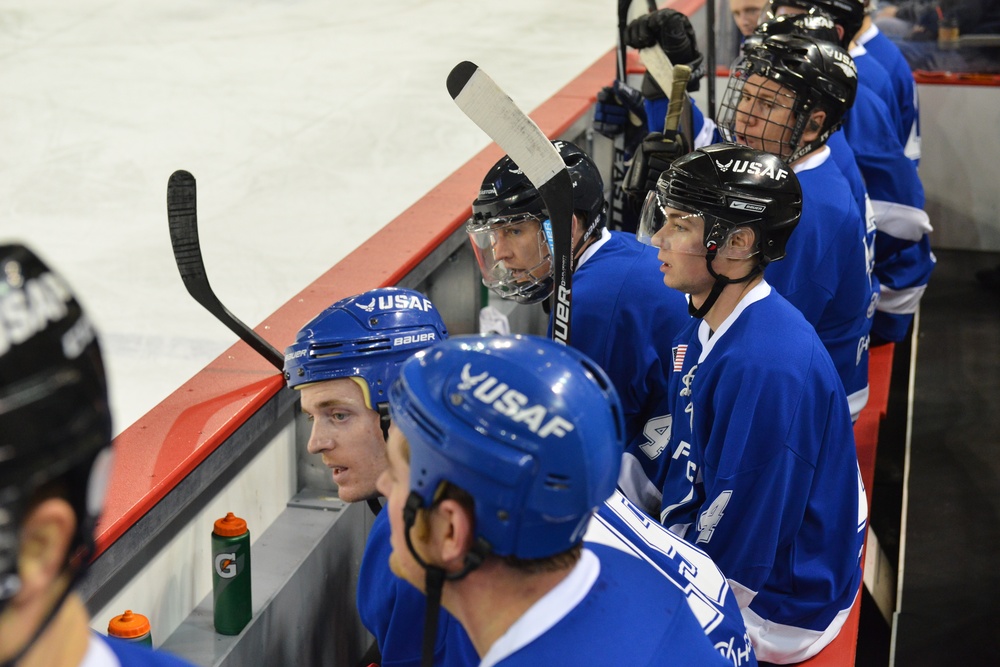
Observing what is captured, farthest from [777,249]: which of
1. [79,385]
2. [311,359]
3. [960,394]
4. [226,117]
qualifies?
[226,117]

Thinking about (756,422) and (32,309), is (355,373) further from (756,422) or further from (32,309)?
(32,309)

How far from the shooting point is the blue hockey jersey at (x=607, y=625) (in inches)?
38.9

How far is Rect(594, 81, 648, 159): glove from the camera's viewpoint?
130 inches

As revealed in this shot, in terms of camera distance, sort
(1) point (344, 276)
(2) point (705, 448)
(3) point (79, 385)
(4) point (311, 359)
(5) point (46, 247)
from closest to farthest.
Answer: (3) point (79, 385), (4) point (311, 359), (2) point (705, 448), (1) point (344, 276), (5) point (46, 247)

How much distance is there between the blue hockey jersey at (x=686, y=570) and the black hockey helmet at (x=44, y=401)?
2.09 ft

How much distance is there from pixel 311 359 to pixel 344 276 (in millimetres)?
1000

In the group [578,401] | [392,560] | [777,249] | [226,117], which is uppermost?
[578,401]

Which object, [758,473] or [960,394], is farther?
[960,394]

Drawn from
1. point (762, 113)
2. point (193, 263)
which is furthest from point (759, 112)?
point (193, 263)

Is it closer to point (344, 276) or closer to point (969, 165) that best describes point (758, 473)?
point (344, 276)

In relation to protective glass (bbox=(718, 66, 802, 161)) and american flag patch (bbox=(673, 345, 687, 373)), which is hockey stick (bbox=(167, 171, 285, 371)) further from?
protective glass (bbox=(718, 66, 802, 161))

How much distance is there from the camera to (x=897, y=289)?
3412 millimetres

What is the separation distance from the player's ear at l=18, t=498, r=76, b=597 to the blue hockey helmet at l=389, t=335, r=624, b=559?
0.37 m

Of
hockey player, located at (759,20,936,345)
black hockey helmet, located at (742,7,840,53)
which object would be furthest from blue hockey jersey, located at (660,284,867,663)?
hockey player, located at (759,20,936,345)
